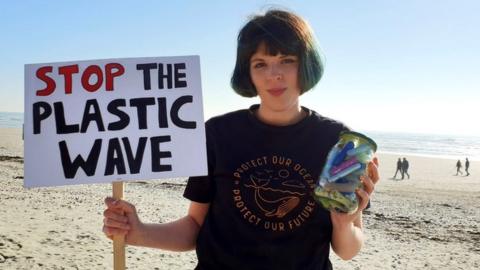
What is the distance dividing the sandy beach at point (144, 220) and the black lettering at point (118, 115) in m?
4.37

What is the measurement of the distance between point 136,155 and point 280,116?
71 centimetres

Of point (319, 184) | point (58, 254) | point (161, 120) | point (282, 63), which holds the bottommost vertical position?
point (58, 254)

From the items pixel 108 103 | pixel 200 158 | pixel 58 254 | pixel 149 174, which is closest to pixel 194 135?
pixel 200 158

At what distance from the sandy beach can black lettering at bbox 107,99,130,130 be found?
4.37m

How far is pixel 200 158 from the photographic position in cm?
206

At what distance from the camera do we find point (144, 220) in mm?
9336

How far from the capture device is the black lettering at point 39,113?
203 centimetres

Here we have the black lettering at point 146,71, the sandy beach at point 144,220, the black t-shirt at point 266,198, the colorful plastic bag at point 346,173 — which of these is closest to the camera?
the colorful plastic bag at point 346,173

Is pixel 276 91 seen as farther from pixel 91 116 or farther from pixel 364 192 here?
pixel 91 116

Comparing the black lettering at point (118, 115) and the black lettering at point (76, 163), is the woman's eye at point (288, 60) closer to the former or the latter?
the black lettering at point (118, 115)

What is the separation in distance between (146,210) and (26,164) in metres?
8.59

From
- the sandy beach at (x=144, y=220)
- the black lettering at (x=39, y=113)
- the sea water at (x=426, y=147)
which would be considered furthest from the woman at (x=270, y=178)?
the sea water at (x=426, y=147)

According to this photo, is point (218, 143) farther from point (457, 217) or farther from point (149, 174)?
point (457, 217)

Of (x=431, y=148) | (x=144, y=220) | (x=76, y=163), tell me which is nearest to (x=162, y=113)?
(x=76, y=163)
